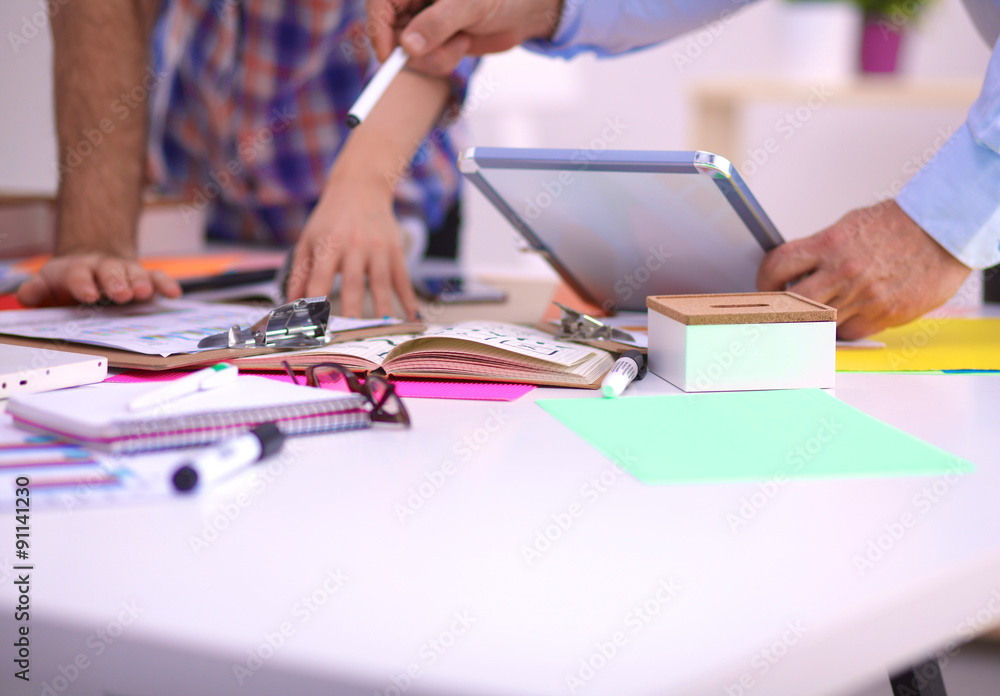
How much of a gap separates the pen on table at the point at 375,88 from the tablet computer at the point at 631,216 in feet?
0.34

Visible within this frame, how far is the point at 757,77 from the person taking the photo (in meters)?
2.91

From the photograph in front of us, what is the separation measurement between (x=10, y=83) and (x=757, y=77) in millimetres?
2191

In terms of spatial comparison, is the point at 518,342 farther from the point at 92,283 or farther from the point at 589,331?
the point at 92,283

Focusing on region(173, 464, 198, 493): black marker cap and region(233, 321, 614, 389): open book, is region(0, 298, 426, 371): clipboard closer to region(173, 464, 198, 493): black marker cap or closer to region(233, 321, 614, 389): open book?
region(233, 321, 614, 389): open book

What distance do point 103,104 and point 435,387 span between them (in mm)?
812

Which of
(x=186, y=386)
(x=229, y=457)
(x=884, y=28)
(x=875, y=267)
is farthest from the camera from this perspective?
(x=884, y=28)

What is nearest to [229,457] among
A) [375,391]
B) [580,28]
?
[375,391]

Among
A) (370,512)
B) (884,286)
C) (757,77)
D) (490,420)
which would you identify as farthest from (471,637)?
(757,77)

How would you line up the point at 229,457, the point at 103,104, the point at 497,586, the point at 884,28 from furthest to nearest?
the point at 884,28, the point at 103,104, the point at 229,457, the point at 497,586

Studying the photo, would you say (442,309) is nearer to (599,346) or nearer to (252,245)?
(599,346)

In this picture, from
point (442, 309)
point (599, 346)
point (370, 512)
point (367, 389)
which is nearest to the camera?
point (370, 512)

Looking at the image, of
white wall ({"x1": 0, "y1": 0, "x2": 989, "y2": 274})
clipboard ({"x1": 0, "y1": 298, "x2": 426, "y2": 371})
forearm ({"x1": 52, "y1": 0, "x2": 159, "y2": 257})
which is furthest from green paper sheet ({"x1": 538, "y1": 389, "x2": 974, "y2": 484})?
white wall ({"x1": 0, "y1": 0, "x2": 989, "y2": 274})

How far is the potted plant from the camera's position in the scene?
9.13ft

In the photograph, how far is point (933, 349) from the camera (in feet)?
2.71
